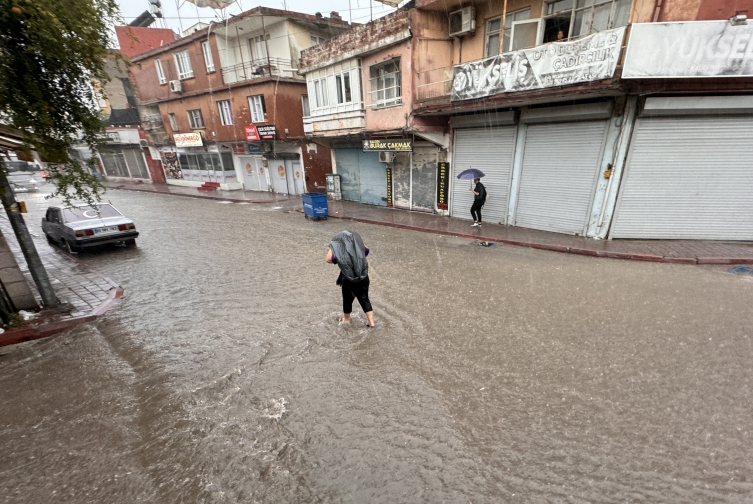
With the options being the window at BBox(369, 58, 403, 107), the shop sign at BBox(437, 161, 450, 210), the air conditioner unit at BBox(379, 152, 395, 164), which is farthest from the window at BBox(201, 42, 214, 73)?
the shop sign at BBox(437, 161, 450, 210)

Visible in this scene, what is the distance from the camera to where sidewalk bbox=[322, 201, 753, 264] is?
727 cm

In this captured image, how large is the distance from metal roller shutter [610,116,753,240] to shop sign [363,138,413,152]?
729 centimetres

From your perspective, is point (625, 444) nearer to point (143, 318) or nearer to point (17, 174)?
point (143, 318)

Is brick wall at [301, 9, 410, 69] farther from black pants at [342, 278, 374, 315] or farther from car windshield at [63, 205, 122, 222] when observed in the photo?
car windshield at [63, 205, 122, 222]

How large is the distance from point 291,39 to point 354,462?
21.7m

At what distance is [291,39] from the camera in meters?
18.4

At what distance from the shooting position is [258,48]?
19734mm

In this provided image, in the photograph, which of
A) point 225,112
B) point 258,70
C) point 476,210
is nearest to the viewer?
point 476,210

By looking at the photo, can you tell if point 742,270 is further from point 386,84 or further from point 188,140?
point 188,140

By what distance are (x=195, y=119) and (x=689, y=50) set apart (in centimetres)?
2776

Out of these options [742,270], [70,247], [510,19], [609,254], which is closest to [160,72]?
[70,247]

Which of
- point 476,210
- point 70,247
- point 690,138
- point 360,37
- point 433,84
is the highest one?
point 360,37

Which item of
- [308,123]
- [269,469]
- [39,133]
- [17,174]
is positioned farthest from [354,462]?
[17,174]

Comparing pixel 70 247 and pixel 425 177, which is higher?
pixel 425 177
